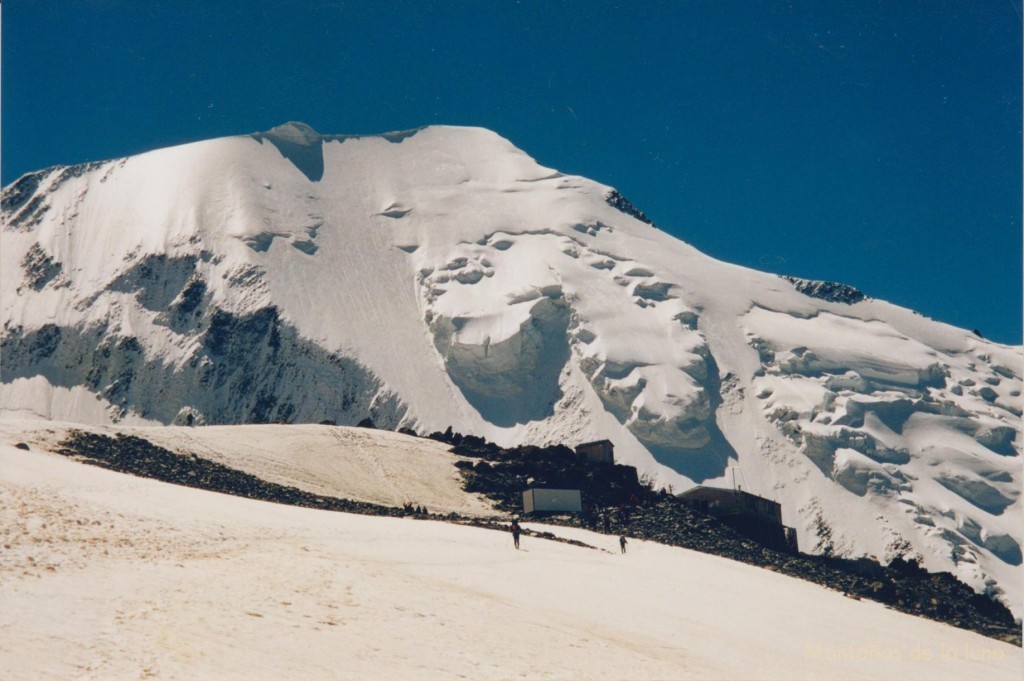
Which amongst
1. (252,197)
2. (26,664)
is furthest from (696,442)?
(26,664)

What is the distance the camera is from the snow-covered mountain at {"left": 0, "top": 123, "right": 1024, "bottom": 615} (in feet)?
344

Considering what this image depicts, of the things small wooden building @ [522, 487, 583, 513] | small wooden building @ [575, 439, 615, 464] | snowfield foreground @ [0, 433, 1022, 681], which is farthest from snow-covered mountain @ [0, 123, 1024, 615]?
snowfield foreground @ [0, 433, 1022, 681]

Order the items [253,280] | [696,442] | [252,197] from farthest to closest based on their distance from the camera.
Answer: [252,197], [253,280], [696,442]

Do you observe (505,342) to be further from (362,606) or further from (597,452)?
(362,606)

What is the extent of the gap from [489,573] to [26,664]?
18928 millimetres

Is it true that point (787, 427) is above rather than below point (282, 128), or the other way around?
below

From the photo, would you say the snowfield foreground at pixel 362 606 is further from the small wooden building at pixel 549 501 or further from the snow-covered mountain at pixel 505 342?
the snow-covered mountain at pixel 505 342

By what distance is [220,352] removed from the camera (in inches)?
4707

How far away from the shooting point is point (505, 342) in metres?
116

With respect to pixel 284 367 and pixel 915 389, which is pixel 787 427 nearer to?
pixel 915 389

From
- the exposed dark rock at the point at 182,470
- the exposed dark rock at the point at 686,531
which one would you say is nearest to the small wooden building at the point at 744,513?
the exposed dark rock at the point at 686,531

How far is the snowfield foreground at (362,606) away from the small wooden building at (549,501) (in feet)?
52.4

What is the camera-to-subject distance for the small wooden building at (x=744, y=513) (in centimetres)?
7244

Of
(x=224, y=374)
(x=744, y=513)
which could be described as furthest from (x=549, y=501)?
(x=224, y=374)
